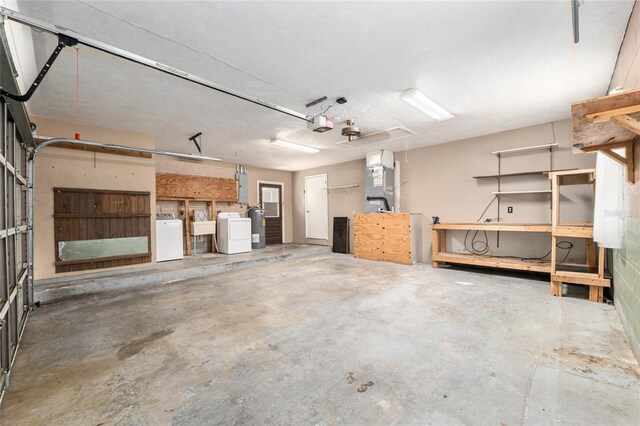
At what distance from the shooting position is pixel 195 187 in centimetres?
701

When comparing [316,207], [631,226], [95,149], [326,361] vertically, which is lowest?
[326,361]

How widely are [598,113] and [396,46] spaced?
162 cm

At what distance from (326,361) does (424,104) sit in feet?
11.3

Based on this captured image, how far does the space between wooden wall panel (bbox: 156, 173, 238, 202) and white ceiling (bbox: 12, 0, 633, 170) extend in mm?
2189

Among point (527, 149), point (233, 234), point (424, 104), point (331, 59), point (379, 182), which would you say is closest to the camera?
point (331, 59)

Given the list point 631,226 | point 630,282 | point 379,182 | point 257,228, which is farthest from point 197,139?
point 630,282

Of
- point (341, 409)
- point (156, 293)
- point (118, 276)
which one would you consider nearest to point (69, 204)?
point (118, 276)

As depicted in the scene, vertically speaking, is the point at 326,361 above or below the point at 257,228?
below

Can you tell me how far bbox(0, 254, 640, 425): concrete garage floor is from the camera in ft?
4.96

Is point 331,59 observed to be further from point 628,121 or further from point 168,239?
point 168,239

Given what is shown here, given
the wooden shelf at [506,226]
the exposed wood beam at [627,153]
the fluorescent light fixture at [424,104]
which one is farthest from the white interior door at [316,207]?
the exposed wood beam at [627,153]

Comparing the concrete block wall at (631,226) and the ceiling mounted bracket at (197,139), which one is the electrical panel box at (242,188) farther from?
the concrete block wall at (631,226)

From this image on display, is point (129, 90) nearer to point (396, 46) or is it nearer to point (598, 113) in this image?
point (396, 46)

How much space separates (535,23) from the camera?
7.21 ft
